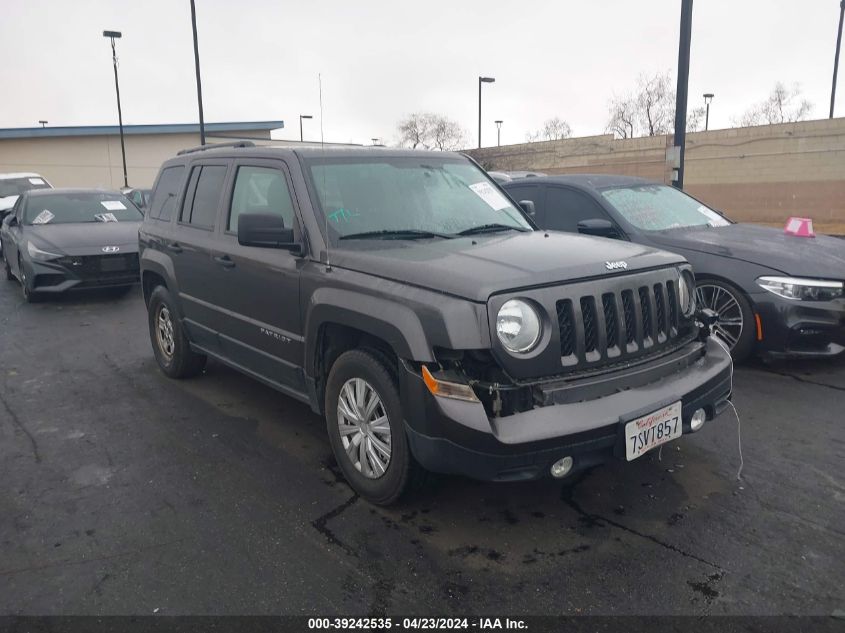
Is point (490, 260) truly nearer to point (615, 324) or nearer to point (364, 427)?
point (615, 324)

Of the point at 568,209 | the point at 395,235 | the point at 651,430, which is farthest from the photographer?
the point at 568,209

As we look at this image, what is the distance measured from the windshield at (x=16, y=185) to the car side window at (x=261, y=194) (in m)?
16.3

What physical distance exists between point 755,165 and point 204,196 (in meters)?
25.0

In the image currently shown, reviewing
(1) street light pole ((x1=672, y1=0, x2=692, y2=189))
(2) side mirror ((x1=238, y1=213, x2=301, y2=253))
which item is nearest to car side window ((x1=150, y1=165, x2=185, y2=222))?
(2) side mirror ((x1=238, y1=213, x2=301, y2=253))

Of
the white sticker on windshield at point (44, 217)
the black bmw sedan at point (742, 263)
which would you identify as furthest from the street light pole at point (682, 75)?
the white sticker on windshield at point (44, 217)

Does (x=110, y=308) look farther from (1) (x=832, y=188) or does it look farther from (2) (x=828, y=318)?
(1) (x=832, y=188)

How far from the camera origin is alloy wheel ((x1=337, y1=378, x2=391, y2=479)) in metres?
3.62

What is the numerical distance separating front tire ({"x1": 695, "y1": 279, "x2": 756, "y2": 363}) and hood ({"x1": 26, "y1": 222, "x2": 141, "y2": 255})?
773 cm

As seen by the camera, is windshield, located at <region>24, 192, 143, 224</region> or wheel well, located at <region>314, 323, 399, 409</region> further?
windshield, located at <region>24, 192, 143, 224</region>

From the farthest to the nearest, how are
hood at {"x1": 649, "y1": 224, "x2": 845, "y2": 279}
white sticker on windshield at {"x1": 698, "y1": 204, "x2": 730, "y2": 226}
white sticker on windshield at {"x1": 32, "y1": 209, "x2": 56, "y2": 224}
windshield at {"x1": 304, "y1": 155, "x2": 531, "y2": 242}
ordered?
white sticker on windshield at {"x1": 32, "y1": 209, "x2": 56, "y2": 224} < white sticker on windshield at {"x1": 698, "y1": 204, "x2": 730, "y2": 226} < hood at {"x1": 649, "y1": 224, "x2": 845, "y2": 279} < windshield at {"x1": 304, "y1": 155, "x2": 531, "y2": 242}

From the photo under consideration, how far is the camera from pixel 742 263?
585cm

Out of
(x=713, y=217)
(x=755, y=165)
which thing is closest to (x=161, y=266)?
(x=713, y=217)

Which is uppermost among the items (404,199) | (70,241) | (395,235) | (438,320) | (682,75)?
(682,75)

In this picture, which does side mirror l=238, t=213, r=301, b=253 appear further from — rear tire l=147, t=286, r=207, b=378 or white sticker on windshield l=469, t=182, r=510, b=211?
rear tire l=147, t=286, r=207, b=378
